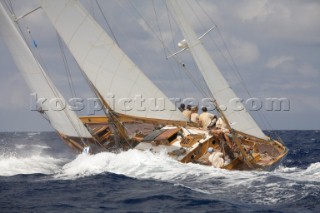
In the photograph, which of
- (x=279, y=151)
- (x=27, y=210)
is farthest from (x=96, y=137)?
(x=27, y=210)

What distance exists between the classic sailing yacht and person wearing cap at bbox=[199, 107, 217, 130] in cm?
72

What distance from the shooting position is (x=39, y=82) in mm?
22156

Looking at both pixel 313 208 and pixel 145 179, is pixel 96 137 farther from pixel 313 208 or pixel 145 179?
pixel 313 208

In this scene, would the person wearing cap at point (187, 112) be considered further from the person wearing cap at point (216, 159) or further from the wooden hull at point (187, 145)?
the person wearing cap at point (216, 159)

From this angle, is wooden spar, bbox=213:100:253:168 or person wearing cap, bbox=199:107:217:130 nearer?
wooden spar, bbox=213:100:253:168

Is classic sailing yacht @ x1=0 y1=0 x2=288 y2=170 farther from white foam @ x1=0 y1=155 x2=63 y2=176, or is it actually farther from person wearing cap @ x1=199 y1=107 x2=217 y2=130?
white foam @ x1=0 y1=155 x2=63 y2=176

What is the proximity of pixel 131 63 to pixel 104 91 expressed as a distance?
155cm

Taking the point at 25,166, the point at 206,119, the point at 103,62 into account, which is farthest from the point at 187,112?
the point at 25,166

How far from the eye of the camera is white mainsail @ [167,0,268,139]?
21.8 meters

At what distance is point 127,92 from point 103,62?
58.5 inches

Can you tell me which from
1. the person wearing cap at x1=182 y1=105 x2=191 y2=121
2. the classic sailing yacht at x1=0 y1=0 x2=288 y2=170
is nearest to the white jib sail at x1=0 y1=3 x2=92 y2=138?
the classic sailing yacht at x1=0 y1=0 x2=288 y2=170

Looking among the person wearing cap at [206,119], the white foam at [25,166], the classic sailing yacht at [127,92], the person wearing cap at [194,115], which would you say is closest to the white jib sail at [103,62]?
the classic sailing yacht at [127,92]

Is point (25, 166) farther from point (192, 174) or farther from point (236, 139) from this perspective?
point (236, 139)

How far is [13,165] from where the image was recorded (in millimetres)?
23531
